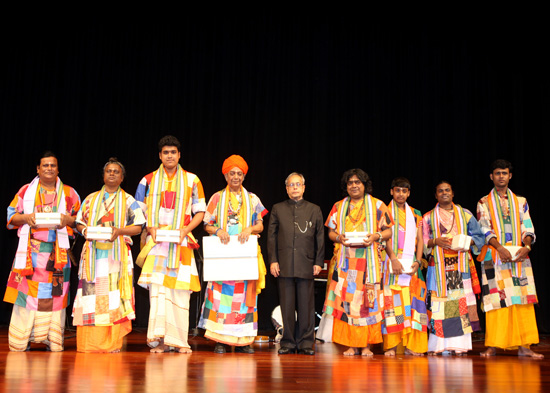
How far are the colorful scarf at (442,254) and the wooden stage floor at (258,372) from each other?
64 centimetres

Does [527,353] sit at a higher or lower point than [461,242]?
lower

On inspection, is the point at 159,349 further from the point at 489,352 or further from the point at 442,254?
the point at 489,352

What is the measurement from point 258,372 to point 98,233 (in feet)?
5.77

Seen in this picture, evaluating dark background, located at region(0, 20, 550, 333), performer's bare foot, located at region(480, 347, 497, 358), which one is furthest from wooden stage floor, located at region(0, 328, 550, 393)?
dark background, located at region(0, 20, 550, 333)

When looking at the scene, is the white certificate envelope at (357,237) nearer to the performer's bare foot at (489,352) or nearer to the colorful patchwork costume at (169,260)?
the colorful patchwork costume at (169,260)

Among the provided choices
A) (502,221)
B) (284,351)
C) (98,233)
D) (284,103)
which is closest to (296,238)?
(284,351)

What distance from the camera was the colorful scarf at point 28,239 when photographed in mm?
4590

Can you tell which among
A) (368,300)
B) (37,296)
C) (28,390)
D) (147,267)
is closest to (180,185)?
(147,267)

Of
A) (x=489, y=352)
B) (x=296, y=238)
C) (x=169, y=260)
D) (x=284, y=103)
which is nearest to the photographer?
(x=169, y=260)

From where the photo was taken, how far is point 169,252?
465cm

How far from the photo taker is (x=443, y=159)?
725cm

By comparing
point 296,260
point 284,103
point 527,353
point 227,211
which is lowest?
point 527,353

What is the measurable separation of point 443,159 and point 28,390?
18.8 feet

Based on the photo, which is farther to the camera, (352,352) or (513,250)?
(513,250)
